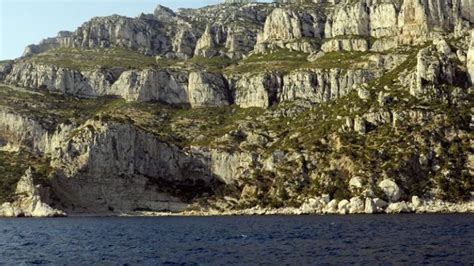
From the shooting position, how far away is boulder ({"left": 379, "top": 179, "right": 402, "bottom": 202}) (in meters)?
174

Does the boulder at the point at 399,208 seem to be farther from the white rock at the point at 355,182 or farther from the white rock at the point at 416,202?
the white rock at the point at 355,182

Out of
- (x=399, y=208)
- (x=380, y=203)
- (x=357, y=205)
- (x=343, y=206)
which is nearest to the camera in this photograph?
(x=399, y=208)

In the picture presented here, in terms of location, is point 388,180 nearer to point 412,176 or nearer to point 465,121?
point 412,176

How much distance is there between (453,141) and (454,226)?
8439 centimetres

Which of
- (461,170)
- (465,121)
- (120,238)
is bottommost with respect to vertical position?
(120,238)

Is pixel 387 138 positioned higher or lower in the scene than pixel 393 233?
higher

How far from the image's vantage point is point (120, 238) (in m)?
107

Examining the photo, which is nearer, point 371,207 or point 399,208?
point 399,208

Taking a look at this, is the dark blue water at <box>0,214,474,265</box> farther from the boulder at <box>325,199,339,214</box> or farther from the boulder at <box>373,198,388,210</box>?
the boulder at <box>325,199,339,214</box>

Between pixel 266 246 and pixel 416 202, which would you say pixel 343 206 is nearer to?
pixel 416 202

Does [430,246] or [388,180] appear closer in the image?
[430,246]

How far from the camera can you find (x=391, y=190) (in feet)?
573

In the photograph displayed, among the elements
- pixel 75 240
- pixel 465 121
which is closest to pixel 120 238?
pixel 75 240

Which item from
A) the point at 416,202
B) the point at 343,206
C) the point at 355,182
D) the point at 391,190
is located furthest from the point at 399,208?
the point at 355,182
